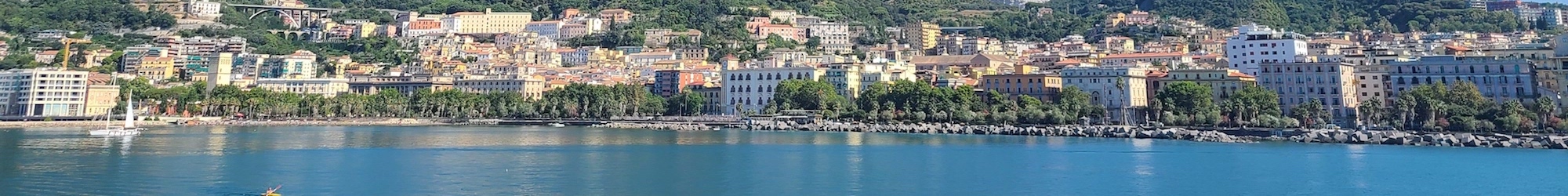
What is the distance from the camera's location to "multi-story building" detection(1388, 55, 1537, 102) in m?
54.7

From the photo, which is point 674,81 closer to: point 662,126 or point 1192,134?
point 662,126

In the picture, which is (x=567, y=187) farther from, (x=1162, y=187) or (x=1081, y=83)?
(x=1081, y=83)

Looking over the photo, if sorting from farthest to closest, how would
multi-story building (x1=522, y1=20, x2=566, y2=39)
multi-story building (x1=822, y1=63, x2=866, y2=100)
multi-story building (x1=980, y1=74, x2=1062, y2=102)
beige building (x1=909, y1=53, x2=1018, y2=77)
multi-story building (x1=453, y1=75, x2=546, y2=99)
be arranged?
multi-story building (x1=522, y1=20, x2=566, y2=39), multi-story building (x1=453, y1=75, x2=546, y2=99), beige building (x1=909, y1=53, x2=1018, y2=77), multi-story building (x1=822, y1=63, x2=866, y2=100), multi-story building (x1=980, y1=74, x2=1062, y2=102)

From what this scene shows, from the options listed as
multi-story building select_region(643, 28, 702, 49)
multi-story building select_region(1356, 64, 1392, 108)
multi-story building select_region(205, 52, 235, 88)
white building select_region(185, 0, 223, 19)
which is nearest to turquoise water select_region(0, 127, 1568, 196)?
multi-story building select_region(1356, 64, 1392, 108)

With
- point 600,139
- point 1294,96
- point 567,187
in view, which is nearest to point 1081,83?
point 1294,96

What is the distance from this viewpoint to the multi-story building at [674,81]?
278 feet

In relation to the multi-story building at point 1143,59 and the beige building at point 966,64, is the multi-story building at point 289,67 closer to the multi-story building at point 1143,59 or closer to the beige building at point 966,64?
the beige building at point 966,64

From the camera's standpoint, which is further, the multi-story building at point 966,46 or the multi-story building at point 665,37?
the multi-story building at point 665,37

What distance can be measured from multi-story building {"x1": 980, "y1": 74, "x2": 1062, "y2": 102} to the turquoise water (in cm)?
2100

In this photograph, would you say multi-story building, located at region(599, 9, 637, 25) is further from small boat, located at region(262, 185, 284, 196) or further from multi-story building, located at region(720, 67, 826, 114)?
small boat, located at region(262, 185, 284, 196)

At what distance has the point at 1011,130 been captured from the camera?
53.5 meters

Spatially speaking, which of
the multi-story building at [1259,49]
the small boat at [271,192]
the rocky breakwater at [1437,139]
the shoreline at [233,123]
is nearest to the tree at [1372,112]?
the rocky breakwater at [1437,139]

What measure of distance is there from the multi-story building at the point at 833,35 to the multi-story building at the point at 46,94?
6185cm

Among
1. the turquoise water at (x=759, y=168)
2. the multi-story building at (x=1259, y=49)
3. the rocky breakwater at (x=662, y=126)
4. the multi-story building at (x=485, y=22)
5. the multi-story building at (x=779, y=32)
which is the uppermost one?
the multi-story building at (x=485, y=22)
